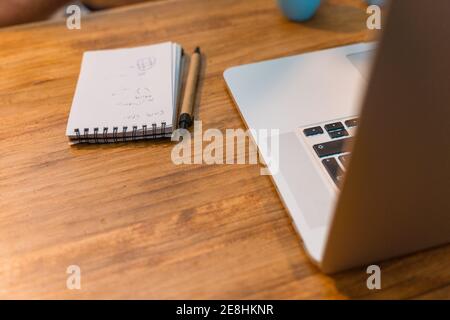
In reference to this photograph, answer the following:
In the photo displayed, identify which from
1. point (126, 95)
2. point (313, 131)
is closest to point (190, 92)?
point (126, 95)

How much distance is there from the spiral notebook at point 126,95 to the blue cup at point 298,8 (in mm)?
214

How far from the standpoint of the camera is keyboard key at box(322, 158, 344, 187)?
1.77ft

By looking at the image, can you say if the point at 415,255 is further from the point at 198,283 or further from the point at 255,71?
the point at 255,71

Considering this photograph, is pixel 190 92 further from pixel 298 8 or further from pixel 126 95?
pixel 298 8

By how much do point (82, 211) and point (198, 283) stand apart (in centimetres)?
17

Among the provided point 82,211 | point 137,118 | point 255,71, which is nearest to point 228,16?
point 255,71

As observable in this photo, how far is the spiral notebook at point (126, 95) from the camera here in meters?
Result: 0.64

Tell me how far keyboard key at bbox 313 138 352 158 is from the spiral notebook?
0.21 meters

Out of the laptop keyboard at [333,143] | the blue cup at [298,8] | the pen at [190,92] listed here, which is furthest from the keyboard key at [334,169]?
the blue cup at [298,8]

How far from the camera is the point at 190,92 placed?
0.70 m

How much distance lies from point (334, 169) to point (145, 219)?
0.75 feet

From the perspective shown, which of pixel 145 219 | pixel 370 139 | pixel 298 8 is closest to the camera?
pixel 370 139

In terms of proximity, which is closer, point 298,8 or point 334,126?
point 334,126

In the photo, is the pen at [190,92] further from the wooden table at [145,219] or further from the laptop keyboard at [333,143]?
the laptop keyboard at [333,143]
